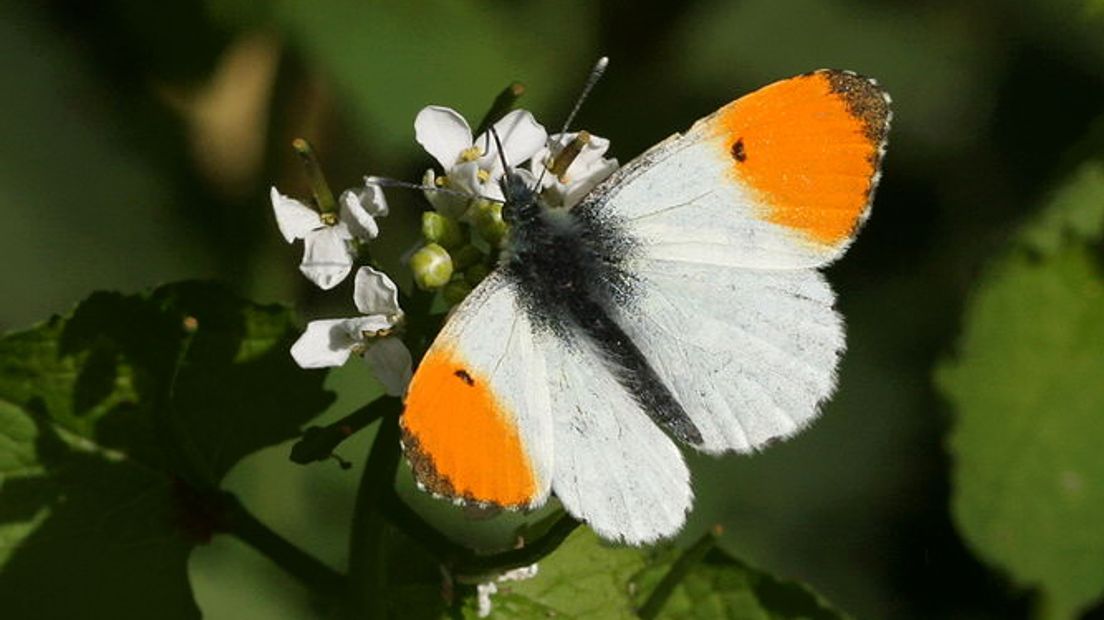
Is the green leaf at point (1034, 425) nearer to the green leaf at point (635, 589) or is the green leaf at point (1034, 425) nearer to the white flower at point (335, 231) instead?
the green leaf at point (635, 589)

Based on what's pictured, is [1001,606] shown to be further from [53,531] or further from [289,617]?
[53,531]

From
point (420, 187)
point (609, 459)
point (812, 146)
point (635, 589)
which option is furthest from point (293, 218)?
point (635, 589)

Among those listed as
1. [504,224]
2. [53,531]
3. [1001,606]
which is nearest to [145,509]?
[53,531]

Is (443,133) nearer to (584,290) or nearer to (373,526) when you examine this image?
(584,290)

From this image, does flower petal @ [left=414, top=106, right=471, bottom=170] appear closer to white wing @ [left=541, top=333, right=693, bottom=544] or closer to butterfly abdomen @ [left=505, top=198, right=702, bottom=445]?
butterfly abdomen @ [left=505, top=198, right=702, bottom=445]

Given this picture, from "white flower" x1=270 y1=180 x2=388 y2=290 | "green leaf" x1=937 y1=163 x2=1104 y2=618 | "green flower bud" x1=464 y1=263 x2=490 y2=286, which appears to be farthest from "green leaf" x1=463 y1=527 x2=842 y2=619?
"green leaf" x1=937 y1=163 x2=1104 y2=618
